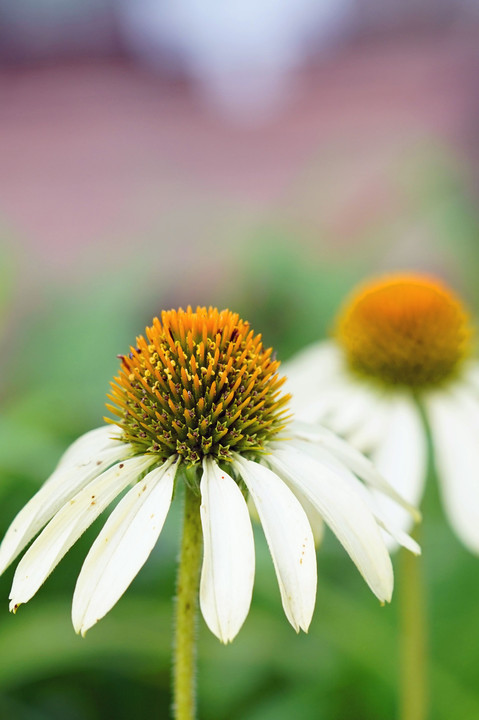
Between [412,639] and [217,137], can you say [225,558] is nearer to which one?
[412,639]

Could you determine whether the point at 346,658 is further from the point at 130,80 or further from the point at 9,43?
the point at 9,43

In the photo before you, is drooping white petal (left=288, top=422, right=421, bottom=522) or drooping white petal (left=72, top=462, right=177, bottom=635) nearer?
drooping white petal (left=72, top=462, right=177, bottom=635)

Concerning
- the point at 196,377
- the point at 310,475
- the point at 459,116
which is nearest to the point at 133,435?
the point at 196,377

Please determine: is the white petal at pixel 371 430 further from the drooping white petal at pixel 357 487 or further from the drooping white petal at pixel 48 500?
the drooping white petal at pixel 48 500

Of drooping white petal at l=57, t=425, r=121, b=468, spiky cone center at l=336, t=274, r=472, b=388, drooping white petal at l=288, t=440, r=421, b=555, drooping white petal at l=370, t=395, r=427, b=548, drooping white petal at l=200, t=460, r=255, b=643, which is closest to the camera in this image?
drooping white petal at l=200, t=460, r=255, b=643

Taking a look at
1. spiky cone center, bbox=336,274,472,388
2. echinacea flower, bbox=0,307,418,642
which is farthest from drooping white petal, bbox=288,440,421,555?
spiky cone center, bbox=336,274,472,388

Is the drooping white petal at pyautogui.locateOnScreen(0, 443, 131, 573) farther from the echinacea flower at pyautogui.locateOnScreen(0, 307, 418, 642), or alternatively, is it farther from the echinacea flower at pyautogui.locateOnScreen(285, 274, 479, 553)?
the echinacea flower at pyautogui.locateOnScreen(285, 274, 479, 553)
